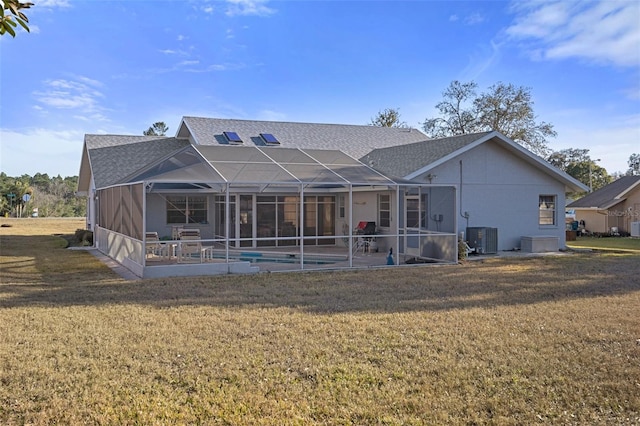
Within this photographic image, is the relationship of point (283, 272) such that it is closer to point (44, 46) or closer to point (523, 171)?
point (44, 46)

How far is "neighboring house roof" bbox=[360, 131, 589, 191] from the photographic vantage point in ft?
57.4

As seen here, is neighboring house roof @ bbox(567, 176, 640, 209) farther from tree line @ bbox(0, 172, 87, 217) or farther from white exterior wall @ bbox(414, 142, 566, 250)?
tree line @ bbox(0, 172, 87, 217)

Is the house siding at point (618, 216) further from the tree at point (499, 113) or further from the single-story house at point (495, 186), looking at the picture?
the single-story house at point (495, 186)

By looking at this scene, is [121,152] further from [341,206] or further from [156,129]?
[156,129]

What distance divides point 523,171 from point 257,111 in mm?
20358

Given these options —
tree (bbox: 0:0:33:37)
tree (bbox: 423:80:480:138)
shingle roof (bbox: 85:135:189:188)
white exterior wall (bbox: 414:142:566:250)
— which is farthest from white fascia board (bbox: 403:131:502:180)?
tree (bbox: 423:80:480:138)

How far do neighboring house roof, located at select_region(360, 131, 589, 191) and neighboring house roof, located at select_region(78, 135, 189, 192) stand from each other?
32.3 feet

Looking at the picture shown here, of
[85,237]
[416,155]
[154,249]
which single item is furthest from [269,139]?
[85,237]

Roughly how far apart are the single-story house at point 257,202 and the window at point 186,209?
1.5 inches

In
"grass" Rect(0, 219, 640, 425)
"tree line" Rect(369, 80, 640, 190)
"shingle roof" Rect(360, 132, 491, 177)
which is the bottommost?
"grass" Rect(0, 219, 640, 425)

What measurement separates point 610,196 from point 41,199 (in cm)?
5389

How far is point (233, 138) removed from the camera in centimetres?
2152

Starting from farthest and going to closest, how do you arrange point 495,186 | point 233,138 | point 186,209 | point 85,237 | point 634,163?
1. point 634,163
2. point 85,237
3. point 233,138
4. point 186,209
5. point 495,186

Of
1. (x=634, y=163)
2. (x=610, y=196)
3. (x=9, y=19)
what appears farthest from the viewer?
(x=634, y=163)
